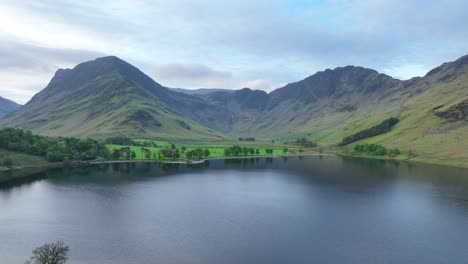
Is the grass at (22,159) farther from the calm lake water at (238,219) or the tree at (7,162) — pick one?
the calm lake water at (238,219)

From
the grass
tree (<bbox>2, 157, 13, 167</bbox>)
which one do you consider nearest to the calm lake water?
tree (<bbox>2, 157, 13, 167</bbox>)

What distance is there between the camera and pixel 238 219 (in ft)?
294

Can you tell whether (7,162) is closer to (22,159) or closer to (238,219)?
(22,159)

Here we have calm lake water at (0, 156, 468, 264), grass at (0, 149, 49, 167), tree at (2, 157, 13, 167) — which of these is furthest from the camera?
grass at (0, 149, 49, 167)

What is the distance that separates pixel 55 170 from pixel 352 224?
161 meters

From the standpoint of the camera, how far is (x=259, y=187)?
142 m

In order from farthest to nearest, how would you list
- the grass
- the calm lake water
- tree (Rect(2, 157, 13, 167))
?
the grass
tree (Rect(2, 157, 13, 167))
the calm lake water

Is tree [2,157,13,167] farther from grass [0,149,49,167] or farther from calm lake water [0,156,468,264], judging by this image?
calm lake water [0,156,468,264]

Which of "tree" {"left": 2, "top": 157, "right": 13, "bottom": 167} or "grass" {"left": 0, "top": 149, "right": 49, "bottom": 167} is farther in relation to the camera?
"grass" {"left": 0, "top": 149, "right": 49, "bottom": 167}

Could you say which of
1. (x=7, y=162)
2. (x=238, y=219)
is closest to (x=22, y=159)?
(x=7, y=162)

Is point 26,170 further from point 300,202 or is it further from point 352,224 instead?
point 352,224

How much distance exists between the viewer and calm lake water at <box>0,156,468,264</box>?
217ft

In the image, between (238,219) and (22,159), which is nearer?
(238,219)

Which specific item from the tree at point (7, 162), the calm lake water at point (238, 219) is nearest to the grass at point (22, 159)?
the tree at point (7, 162)
